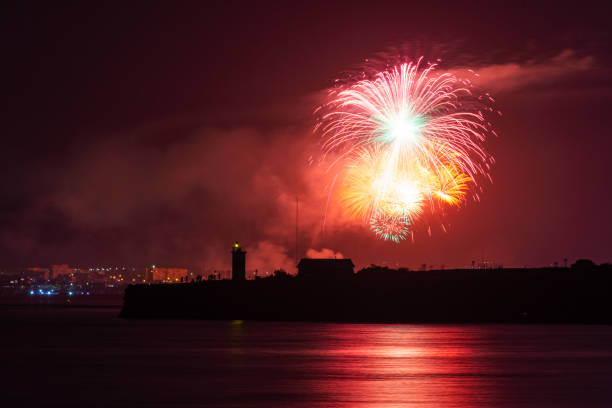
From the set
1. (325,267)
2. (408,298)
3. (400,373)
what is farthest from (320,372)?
(325,267)

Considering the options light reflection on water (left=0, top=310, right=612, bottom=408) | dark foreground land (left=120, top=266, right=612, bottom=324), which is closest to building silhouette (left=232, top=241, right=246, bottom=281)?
dark foreground land (left=120, top=266, right=612, bottom=324)

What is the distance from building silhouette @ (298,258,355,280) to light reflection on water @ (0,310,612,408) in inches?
3091

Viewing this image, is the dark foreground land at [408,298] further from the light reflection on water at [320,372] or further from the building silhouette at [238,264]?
the light reflection on water at [320,372]

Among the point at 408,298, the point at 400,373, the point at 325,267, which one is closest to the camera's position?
the point at 400,373

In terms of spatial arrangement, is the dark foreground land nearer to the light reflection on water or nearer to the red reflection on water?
the light reflection on water

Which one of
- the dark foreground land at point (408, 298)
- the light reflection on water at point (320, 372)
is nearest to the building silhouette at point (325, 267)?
the dark foreground land at point (408, 298)

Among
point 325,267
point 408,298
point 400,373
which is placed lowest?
point 400,373

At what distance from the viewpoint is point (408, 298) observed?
14550 cm

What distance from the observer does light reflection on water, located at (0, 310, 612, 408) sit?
1503 inches

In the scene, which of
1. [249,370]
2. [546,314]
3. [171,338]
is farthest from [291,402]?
[546,314]

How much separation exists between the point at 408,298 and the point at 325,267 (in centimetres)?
2231

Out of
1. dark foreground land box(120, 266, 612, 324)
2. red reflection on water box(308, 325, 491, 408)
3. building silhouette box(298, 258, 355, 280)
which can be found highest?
building silhouette box(298, 258, 355, 280)

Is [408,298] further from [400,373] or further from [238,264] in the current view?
[400,373]

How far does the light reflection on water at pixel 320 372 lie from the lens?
3819 cm
